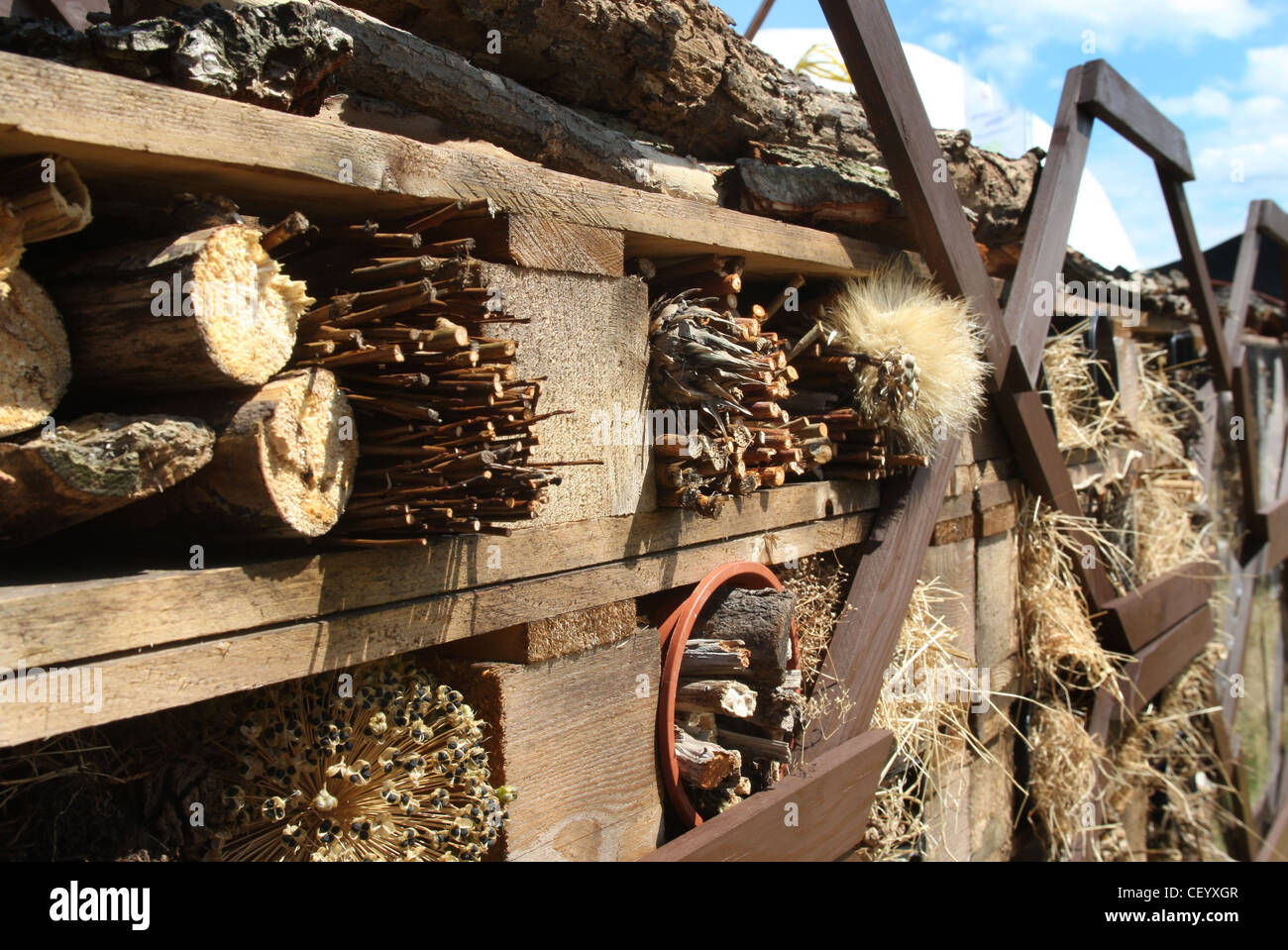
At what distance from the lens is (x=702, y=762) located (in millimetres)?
3068

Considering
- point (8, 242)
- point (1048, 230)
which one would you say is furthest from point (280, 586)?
point (1048, 230)

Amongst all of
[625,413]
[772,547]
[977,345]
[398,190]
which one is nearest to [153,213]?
[398,190]

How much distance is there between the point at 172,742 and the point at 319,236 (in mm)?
1210

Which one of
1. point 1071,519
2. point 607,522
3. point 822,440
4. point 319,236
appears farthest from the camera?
point 1071,519

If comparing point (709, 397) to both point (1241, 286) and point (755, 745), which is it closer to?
point (755, 745)

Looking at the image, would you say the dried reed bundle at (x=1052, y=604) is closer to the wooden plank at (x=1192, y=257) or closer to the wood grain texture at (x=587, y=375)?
the wooden plank at (x=1192, y=257)

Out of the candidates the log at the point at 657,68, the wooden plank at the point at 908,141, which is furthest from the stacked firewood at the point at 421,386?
the wooden plank at the point at 908,141

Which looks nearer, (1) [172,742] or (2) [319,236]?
(1) [172,742]

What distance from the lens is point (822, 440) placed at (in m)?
3.86

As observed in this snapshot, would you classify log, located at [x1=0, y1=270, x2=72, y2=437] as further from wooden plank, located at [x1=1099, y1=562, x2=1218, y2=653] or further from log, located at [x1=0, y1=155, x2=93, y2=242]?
Answer: wooden plank, located at [x1=1099, y1=562, x2=1218, y2=653]

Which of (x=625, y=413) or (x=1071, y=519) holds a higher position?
(x=625, y=413)

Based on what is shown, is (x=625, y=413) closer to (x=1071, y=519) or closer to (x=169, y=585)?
(x=169, y=585)

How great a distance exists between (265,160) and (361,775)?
4.39ft
